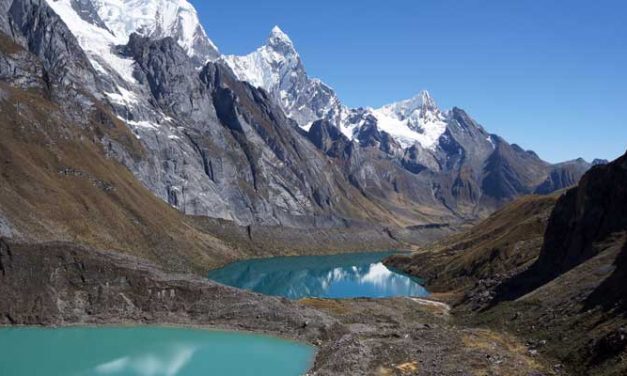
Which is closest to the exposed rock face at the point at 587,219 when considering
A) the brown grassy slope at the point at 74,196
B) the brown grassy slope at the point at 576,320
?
the brown grassy slope at the point at 576,320

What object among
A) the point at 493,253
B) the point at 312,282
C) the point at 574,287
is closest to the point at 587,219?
the point at 574,287

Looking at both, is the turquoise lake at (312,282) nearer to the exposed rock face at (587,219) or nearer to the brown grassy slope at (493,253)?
the brown grassy slope at (493,253)

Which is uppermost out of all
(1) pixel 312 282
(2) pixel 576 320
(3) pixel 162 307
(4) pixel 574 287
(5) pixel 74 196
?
(5) pixel 74 196

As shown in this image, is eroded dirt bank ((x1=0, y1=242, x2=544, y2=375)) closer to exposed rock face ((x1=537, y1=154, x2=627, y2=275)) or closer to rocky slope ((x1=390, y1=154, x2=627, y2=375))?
rocky slope ((x1=390, y1=154, x2=627, y2=375))

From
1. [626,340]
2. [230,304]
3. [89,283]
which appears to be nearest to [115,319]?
[89,283]

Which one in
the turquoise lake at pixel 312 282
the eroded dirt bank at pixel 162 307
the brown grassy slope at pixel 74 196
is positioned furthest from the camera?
the turquoise lake at pixel 312 282

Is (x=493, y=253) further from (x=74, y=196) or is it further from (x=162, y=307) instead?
(x=74, y=196)
